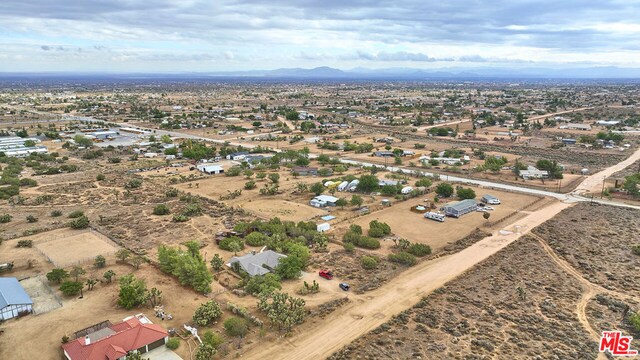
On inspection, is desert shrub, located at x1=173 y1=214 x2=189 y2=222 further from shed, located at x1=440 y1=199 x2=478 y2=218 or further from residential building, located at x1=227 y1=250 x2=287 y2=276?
shed, located at x1=440 y1=199 x2=478 y2=218

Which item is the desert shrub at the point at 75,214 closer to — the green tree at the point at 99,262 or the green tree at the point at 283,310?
the green tree at the point at 99,262

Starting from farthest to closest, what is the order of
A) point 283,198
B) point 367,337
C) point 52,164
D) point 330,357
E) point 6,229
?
point 52,164
point 283,198
point 6,229
point 367,337
point 330,357

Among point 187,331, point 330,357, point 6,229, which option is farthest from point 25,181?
point 330,357

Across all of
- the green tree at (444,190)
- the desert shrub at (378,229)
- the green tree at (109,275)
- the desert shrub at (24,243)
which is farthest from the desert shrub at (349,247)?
the desert shrub at (24,243)

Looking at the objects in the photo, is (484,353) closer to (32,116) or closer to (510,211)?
(510,211)

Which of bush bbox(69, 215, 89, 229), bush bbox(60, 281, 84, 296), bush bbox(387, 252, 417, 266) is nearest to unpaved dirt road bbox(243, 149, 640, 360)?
bush bbox(387, 252, 417, 266)
